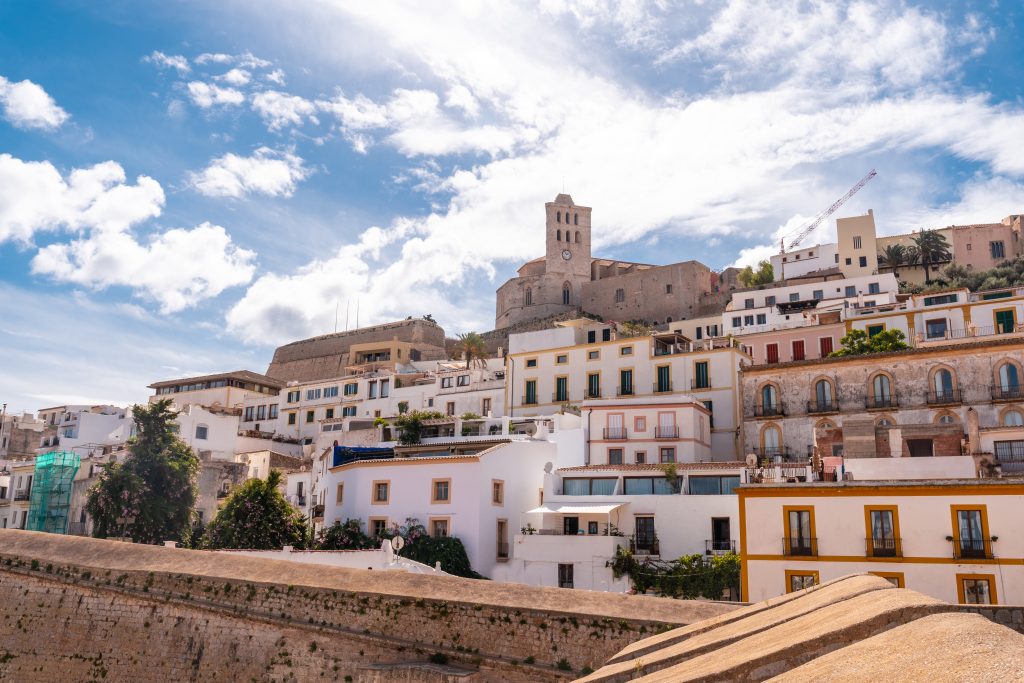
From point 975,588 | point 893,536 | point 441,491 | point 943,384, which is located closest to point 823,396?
point 943,384

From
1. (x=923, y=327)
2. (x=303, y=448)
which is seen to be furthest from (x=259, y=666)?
(x=303, y=448)

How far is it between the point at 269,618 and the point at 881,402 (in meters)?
25.8

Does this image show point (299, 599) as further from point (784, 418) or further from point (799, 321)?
point (799, 321)

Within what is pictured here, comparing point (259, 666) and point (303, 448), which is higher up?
point (303, 448)

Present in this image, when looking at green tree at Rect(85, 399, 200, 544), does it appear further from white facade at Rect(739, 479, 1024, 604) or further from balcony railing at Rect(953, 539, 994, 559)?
balcony railing at Rect(953, 539, 994, 559)

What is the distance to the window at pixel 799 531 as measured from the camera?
21922 millimetres

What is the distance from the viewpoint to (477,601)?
16.7 meters

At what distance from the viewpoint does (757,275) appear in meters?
76.4

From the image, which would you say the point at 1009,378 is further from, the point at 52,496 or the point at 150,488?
the point at 52,496

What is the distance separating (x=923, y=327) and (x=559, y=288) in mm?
46714

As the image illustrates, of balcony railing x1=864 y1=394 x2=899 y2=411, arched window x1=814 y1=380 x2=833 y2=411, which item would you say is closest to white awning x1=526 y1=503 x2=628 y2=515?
arched window x1=814 y1=380 x2=833 y2=411

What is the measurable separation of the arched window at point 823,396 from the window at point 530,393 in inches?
624

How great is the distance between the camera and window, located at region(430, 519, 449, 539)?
3041 cm

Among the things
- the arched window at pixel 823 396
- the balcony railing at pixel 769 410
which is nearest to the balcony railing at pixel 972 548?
the arched window at pixel 823 396
